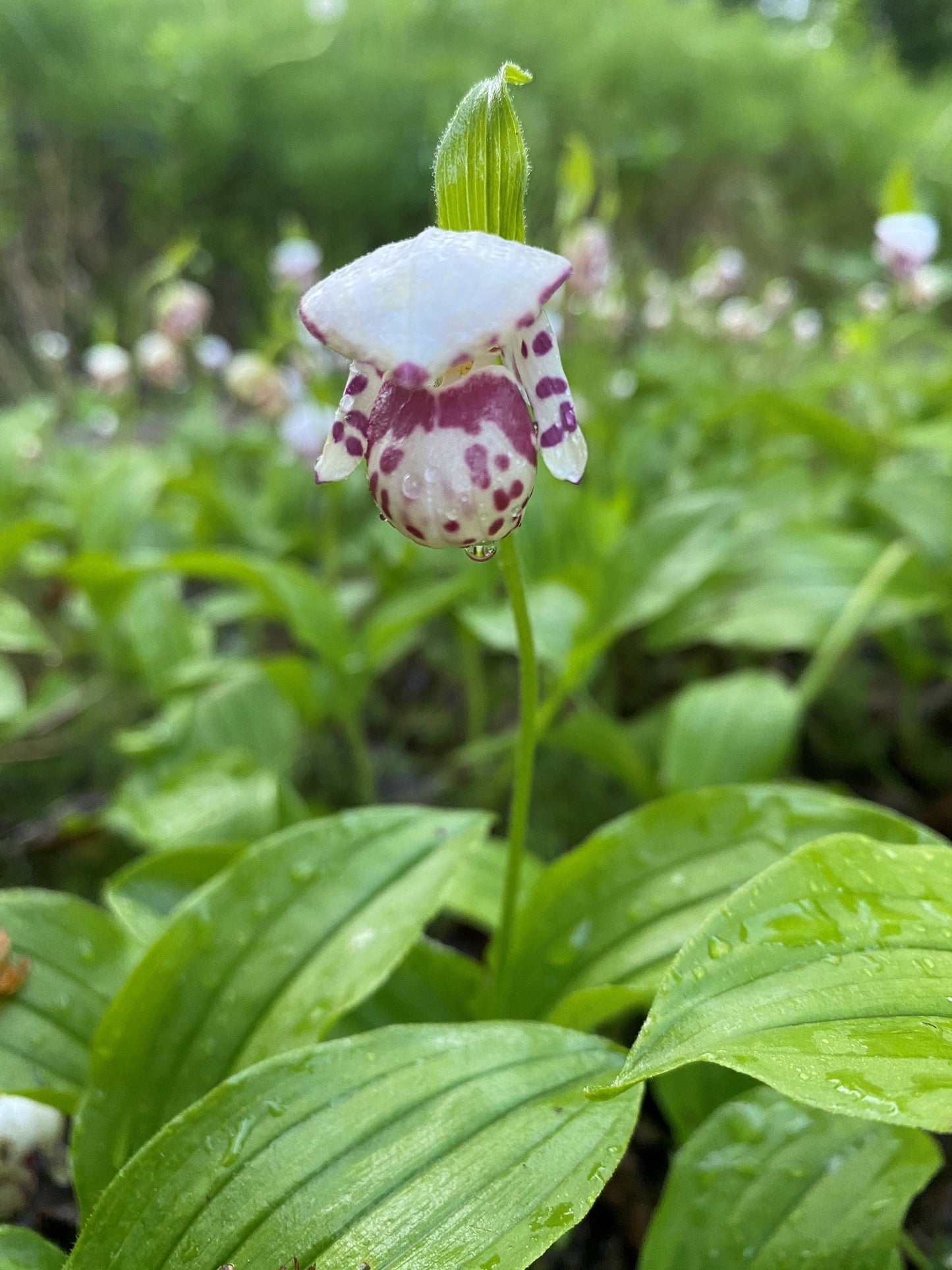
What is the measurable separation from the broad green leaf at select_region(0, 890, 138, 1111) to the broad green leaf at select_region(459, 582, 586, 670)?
62 cm

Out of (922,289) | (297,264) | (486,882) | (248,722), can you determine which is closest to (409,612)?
(248,722)

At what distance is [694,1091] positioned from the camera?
0.80 m

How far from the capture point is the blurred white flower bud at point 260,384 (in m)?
2.14

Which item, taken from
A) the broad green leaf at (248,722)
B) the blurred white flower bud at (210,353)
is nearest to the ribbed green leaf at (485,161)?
the broad green leaf at (248,722)

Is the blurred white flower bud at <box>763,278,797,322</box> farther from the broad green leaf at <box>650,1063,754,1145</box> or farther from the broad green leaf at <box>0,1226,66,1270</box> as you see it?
the broad green leaf at <box>0,1226,66,1270</box>

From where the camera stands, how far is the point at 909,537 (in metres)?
1.36

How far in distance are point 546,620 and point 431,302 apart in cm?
76

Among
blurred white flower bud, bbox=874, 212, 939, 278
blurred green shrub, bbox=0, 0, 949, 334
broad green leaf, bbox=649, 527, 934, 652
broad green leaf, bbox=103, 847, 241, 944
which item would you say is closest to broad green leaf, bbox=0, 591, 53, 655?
broad green leaf, bbox=103, 847, 241, 944

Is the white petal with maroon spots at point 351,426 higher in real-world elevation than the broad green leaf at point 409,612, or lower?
higher

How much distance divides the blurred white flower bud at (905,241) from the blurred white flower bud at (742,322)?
119 cm

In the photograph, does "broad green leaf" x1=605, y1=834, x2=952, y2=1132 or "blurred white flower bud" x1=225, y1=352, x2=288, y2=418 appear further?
"blurred white flower bud" x1=225, y1=352, x2=288, y2=418

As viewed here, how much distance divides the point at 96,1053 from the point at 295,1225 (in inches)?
10.2

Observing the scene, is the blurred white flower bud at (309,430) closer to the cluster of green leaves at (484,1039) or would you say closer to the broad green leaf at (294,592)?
the broad green leaf at (294,592)

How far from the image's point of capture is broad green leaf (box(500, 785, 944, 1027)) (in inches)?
26.9
